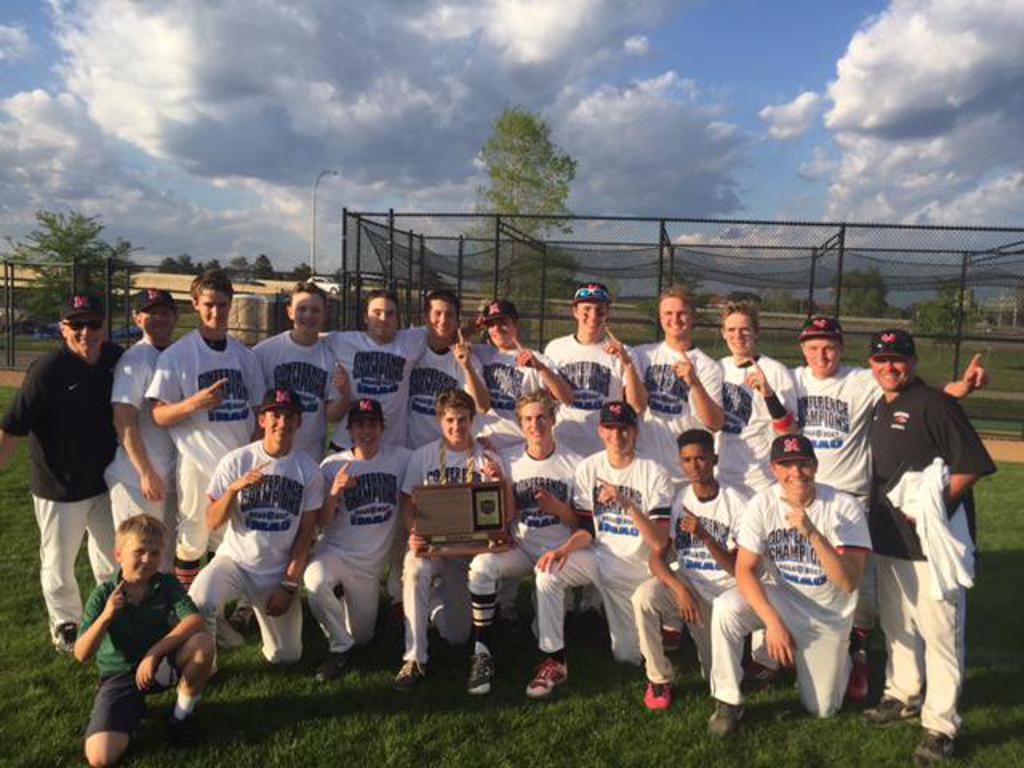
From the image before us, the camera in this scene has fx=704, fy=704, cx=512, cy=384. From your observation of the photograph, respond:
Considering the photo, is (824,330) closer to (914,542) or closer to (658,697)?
(914,542)

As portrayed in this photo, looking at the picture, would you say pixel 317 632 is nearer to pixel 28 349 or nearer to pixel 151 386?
A: pixel 151 386

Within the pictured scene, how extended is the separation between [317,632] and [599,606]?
1887 millimetres

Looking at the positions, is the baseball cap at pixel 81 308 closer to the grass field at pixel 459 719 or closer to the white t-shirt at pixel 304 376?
the white t-shirt at pixel 304 376

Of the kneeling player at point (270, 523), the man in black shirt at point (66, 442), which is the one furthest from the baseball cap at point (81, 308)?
the kneeling player at point (270, 523)

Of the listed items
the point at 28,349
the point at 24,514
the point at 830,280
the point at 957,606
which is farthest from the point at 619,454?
the point at 28,349

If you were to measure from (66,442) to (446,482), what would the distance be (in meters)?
2.21

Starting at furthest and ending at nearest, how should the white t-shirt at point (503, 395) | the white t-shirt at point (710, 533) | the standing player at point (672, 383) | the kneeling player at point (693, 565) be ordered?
the white t-shirt at point (503, 395), the standing player at point (672, 383), the white t-shirt at point (710, 533), the kneeling player at point (693, 565)

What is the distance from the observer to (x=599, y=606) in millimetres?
4852

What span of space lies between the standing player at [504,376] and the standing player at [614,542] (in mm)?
573

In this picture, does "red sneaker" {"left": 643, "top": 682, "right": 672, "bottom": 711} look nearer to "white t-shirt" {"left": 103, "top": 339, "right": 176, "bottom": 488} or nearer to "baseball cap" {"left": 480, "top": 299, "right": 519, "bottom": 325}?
"baseball cap" {"left": 480, "top": 299, "right": 519, "bottom": 325}

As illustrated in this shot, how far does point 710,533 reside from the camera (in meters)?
3.98

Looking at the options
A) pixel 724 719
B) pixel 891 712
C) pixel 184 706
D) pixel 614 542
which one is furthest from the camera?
pixel 614 542

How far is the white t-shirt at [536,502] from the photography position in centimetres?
436

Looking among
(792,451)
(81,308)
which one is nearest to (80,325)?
(81,308)
